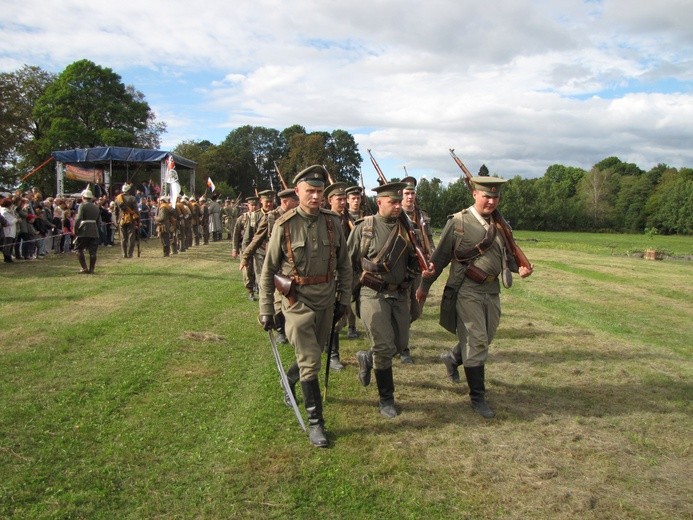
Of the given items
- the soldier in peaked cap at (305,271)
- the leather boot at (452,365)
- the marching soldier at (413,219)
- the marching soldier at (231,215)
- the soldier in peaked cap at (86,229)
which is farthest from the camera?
the marching soldier at (231,215)

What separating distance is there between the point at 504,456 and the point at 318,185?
298cm

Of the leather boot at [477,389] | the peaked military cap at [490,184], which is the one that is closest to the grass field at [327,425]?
the leather boot at [477,389]

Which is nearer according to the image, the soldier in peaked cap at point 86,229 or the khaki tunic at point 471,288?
the khaki tunic at point 471,288

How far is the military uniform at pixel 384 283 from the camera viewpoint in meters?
5.84

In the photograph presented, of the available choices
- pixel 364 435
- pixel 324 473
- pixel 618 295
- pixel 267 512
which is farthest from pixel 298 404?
pixel 618 295

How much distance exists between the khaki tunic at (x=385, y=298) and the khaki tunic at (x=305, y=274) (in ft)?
2.02

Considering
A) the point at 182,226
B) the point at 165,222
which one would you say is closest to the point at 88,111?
the point at 182,226

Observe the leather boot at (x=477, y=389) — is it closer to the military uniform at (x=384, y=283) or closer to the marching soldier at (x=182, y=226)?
the military uniform at (x=384, y=283)

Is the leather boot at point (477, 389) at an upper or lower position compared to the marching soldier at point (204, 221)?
lower

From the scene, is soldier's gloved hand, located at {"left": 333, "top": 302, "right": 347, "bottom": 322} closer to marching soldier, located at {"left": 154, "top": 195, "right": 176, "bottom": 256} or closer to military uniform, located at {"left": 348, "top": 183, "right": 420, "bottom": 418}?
military uniform, located at {"left": 348, "top": 183, "right": 420, "bottom": 418}

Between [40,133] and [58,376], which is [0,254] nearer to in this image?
[58,376]

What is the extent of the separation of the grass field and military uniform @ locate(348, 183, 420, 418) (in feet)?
1.64

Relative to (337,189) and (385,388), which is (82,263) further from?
(385,388)

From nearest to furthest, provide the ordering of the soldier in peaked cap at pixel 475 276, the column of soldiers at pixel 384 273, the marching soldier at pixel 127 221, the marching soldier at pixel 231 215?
the column of soldiers at pixel 384 273 < the soldier in peaked cap at pixel 475 276 < the marching soldier at pixel 127 221 < the marching soldier at pixel 231 215
